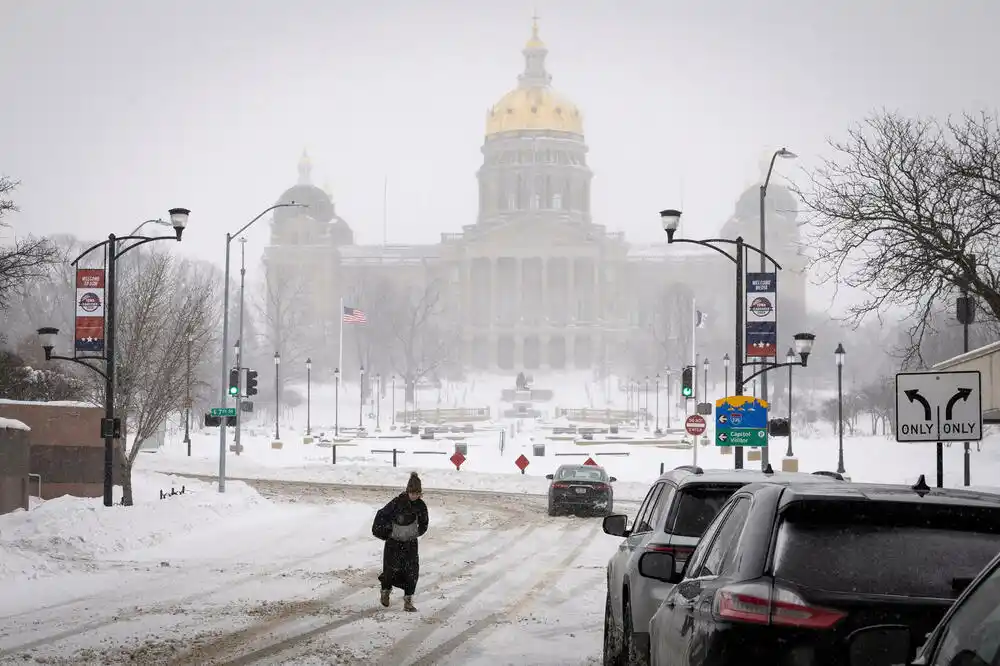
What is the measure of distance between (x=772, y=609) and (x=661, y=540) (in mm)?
4743

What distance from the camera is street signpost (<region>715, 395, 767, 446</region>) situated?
30422mm

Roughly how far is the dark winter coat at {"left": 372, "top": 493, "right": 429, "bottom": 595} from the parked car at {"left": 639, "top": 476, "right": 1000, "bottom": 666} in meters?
9.79

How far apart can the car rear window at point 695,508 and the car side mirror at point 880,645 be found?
4911 mm

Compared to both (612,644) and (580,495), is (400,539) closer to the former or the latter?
(612,644)

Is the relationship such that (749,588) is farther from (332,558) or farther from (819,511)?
(332,558)

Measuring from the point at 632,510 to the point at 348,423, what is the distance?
228 ft

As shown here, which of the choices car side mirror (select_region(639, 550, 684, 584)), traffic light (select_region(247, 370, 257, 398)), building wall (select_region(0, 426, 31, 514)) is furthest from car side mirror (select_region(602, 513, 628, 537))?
traffic light (select_region(247, 370, 257, 398))

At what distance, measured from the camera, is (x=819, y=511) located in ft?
19.4

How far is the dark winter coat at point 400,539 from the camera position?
1586cm

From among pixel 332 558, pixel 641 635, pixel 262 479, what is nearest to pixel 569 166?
pixel 262 479

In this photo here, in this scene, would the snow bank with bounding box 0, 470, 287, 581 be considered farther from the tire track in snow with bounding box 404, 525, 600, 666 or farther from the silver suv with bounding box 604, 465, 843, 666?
the silver suv with bounding box 604, 465, 843, 666

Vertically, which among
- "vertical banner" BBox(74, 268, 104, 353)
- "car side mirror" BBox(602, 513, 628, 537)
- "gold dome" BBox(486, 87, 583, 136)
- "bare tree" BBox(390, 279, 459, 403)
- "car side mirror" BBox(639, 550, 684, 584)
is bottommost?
"car side mirror" BBox(602, 513, 628, 537)

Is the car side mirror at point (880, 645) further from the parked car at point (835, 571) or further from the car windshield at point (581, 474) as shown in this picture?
the car windshield at point (581, 474)

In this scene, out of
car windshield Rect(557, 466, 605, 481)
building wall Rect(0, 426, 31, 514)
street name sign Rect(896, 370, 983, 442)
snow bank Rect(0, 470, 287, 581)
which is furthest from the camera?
car windshield Rect(557, 466, 605, 481)
